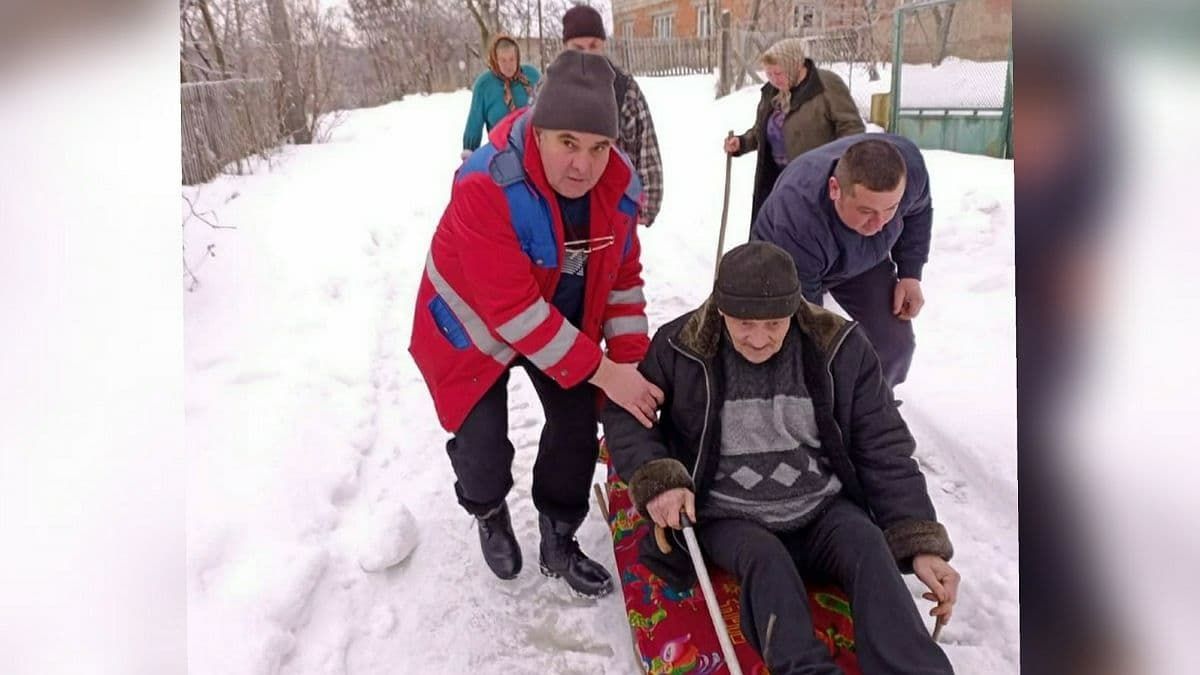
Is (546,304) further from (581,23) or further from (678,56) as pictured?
(678,56)

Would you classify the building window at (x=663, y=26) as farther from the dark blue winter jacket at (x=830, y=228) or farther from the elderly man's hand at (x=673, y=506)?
the elderly man's hand at (x=673, y=506)

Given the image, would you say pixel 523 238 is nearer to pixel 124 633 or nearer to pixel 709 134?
pixel 124 633

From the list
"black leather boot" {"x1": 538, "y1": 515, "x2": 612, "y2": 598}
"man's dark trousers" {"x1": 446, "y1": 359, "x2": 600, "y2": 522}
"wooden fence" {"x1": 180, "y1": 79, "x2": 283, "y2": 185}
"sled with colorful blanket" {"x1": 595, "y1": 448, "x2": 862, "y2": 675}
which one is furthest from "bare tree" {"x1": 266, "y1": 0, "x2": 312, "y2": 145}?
"sled with colorful blanket" {"x1": 595, "y1": 448, "x2": 862, "y2": 675}

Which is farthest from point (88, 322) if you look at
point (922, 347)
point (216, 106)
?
point (922, 347)

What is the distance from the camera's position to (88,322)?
17.1 inches

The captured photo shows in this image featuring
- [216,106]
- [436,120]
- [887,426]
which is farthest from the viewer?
[436,120]

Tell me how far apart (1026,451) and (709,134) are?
5.73 m

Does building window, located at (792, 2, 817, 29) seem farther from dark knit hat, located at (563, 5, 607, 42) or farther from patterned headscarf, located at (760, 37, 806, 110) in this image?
dark knit hat, located at (563, 5, 607, 42)

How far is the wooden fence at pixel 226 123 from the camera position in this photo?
1.24m

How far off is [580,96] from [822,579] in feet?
3.13

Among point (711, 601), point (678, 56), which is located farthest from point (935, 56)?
point (678, 56)

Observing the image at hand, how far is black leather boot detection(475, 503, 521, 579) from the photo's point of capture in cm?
174

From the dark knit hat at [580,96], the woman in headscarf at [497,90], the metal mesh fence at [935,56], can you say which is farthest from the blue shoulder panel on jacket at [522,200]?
the woman in headscarf at [497,90]

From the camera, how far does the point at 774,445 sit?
150 centimetres
